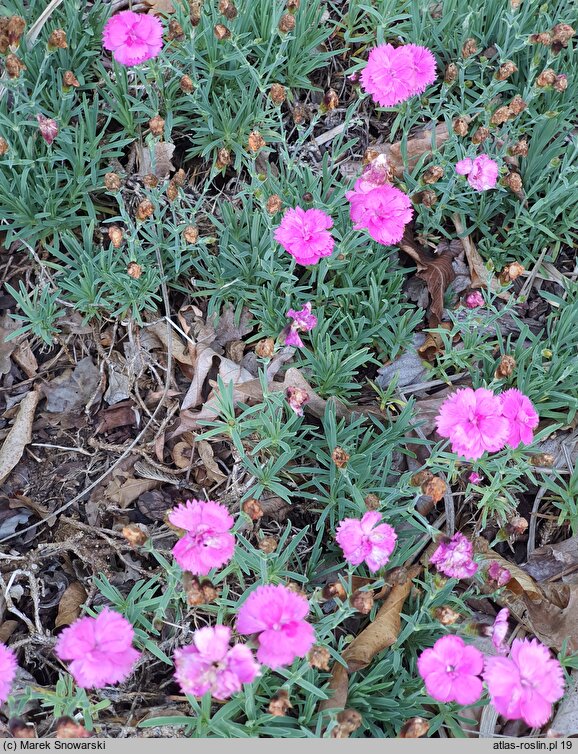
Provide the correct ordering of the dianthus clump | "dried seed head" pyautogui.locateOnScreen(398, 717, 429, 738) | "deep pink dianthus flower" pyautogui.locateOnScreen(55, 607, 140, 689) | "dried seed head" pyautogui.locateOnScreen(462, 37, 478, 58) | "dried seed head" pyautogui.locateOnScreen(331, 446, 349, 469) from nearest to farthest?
"deep pink dianthus flower" pyautogui.locateOnScreen(55, 607, 140, 689)
"dried seed head" pyautogui.locateOnScreen(398, 717, 429, 738)
"dried seed head" pyautogui.locateOnScreen(331, 446, 349, 469)
the dianthus clump
"dried seed head" pyautogui.locateOnScreen(462, 37, 478, 58)

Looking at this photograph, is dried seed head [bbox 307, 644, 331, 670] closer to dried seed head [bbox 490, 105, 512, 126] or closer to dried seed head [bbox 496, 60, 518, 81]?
dried seed head [bbox 490, 105, 512, 126]

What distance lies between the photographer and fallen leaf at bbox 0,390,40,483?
273cm

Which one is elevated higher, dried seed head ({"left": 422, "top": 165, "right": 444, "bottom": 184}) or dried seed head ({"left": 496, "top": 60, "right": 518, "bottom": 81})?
dried seed head ({"left": 496, "top": 60, "right": 518, "bottom": 81})

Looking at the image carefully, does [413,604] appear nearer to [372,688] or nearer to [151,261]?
[372,688]

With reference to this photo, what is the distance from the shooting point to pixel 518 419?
88.1 inches

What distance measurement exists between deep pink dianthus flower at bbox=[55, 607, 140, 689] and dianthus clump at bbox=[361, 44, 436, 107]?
2.14 metres

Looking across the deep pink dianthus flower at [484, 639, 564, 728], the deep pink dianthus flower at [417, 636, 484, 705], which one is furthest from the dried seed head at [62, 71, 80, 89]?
the deep pink dianthus flower at [484, 639, 564, 728]

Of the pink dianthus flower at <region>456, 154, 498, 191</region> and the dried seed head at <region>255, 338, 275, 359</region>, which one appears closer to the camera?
the dried seed head at <region>255, 338, 275, 359</region>

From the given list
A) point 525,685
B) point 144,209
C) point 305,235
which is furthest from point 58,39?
point 525,685

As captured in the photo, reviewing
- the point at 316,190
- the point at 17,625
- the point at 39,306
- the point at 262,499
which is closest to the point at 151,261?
the point at 39,306

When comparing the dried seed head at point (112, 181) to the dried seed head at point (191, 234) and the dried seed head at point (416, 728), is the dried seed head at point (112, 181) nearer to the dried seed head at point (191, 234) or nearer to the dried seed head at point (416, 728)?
the dried seed head at point (191, 234)

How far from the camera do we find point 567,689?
7.66 ft

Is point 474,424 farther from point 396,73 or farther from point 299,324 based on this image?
point 396,73

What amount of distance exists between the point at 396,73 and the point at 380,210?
63 centimetres
